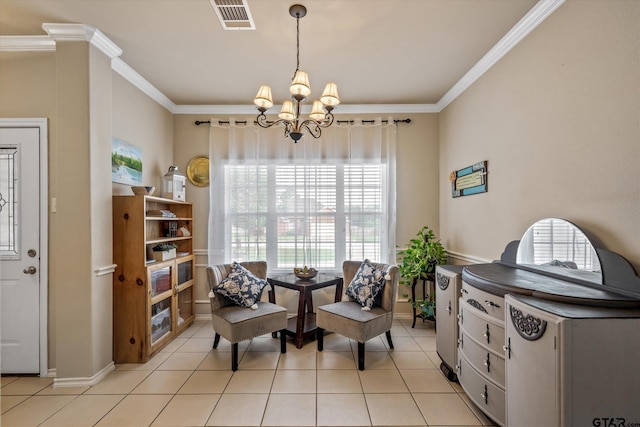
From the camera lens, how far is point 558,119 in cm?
199

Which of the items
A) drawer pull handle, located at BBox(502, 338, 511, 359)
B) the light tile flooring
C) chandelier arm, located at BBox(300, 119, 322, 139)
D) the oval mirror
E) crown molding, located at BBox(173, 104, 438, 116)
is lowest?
the light tile flooring

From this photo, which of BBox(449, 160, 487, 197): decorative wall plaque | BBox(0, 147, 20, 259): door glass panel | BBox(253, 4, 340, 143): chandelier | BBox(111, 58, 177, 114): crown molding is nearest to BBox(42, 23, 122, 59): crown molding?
BBox(111, 58, 177, 114): crown molding

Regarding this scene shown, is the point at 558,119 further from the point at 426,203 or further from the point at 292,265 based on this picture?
the point at 292,265

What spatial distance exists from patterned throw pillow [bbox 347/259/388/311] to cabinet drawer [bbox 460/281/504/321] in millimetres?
956

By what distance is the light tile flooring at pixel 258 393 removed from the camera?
200 cm

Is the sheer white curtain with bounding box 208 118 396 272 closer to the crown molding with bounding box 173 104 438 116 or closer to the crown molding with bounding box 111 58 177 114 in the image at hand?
the crown molding with bounding box 173 104 438 116

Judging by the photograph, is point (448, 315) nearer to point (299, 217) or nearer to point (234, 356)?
point (234, 356)

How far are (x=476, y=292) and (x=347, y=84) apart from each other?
251cm

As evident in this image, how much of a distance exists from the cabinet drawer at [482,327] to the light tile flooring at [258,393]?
572mm

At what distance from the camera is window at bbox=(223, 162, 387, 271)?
3848mm

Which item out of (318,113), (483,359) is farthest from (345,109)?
(483,359)

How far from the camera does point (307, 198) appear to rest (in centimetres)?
386

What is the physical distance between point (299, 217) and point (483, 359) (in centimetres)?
254

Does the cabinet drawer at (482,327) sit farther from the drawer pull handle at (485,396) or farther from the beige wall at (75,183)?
the beige wall at (75,183)
